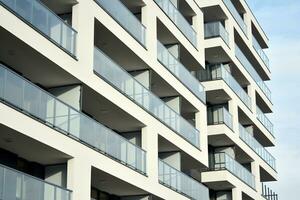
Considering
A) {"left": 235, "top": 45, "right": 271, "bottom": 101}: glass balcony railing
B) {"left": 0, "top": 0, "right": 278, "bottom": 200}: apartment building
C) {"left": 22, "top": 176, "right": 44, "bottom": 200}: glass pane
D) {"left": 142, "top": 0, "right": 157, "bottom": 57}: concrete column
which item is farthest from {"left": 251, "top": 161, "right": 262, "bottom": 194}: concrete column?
{"left": 22, "top": 176, "right": 44, "bottom": 200}: glass pane

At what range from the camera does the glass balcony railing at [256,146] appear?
4969 centimetres

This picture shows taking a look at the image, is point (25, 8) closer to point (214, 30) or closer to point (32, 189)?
point (32, 189)

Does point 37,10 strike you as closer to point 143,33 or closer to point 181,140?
point 143,33

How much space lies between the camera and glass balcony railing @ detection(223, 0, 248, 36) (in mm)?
49547

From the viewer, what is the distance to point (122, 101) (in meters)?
30.3

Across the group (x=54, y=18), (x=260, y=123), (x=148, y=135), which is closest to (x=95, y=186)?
(x=148, y=135)

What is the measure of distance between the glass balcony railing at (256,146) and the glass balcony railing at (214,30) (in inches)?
277

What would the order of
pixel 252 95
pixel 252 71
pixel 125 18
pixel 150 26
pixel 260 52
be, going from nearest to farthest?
pixel 125 18, pixel 150 26, pixel 252 95, pixel 252 71, pixel 260 52

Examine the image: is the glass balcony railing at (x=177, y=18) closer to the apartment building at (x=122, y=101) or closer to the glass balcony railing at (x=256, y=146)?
the apartment building at (x=122, y=101)

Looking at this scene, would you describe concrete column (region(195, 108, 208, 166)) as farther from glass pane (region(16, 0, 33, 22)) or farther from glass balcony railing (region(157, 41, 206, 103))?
A: glass pane (region(16, 0, 33, 22))

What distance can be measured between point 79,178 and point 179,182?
11442 millimetres

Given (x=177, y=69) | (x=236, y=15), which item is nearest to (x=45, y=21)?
(x=177, y=69)

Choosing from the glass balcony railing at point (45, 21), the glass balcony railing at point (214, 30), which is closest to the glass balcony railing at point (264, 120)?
the glass balcony railing at point (214, 30)

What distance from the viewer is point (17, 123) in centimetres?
2212
